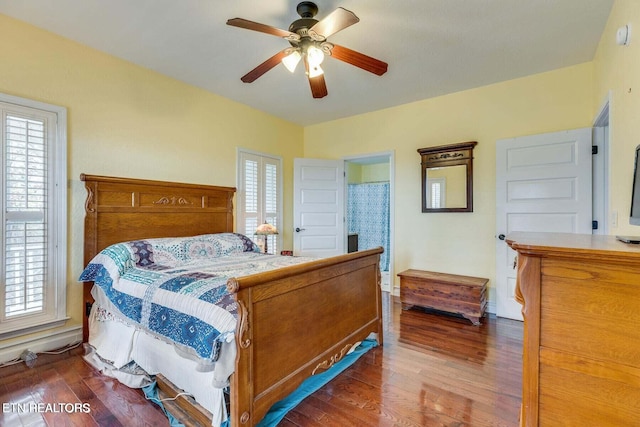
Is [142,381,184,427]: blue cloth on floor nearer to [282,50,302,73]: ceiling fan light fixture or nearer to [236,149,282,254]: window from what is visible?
[236,149,282,254]: window

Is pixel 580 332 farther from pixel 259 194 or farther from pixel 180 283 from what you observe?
pixel 259 194

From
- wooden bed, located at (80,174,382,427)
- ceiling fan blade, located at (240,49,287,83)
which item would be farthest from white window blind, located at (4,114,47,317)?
ceiling fan blade, located at (240,49,287,83)

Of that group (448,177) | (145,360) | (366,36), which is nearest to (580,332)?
(145,360)

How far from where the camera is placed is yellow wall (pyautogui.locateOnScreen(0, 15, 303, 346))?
2449mm

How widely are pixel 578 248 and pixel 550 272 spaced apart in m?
0.13

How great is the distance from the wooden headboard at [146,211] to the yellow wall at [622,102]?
3668 mm

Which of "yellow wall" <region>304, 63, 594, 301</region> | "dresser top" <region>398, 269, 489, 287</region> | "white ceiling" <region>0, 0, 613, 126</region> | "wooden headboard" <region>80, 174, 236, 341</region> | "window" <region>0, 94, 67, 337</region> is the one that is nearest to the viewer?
"white ceiling" <region>0, 0, 613, 126</region>

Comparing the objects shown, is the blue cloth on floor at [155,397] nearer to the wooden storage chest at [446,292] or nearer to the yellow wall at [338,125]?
the yellow wall at [338,125]

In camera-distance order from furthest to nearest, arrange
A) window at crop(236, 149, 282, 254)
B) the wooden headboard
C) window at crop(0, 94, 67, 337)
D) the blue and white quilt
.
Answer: window at crop(236, 149, 282, 254)
the wooden headboard
window at crop(0, 94, 67, 337)
the blue and white quilt

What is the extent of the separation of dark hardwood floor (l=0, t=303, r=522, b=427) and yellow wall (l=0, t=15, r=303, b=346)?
0.77 metres

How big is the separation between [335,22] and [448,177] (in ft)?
8.41

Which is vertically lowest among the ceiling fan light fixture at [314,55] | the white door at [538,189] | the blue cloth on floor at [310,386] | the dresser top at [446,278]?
the blue cloth on floor at [310,386]

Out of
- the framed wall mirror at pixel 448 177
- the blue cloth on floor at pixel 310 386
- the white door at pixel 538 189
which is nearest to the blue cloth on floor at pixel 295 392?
the blue cloth on floor at pixel 310 386

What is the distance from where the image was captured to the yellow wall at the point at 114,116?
8.04 ft
